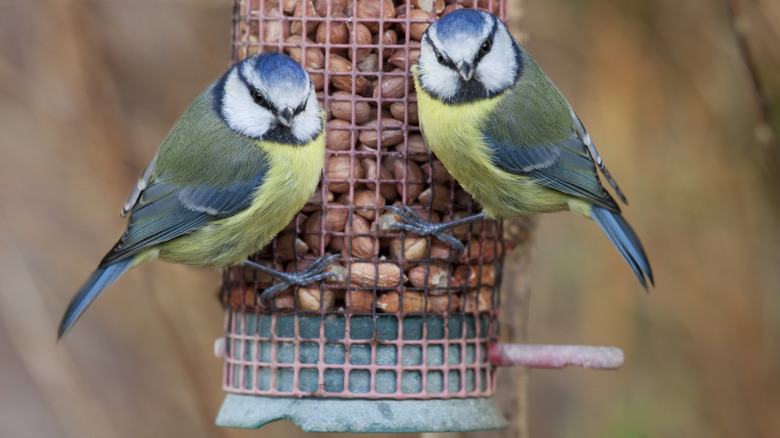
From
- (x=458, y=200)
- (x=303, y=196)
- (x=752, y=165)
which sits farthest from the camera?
(x=752, y=165)

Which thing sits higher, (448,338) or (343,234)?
(343,234)

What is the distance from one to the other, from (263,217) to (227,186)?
0.16 metres

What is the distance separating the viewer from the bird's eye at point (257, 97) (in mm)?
2893

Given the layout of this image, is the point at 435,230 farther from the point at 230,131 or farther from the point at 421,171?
the point at 230,131

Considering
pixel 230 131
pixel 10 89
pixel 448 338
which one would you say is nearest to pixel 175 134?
pixel 230 131

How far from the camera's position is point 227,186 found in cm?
299

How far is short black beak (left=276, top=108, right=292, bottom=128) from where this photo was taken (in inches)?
112

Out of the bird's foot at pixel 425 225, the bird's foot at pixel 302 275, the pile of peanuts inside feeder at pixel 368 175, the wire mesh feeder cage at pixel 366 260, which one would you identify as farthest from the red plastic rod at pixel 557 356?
the bird's foot at pixel 302 275

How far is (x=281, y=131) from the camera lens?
9.73 feet

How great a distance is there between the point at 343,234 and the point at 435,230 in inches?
11.9

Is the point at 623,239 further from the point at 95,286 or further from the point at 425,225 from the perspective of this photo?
the point at 95,286

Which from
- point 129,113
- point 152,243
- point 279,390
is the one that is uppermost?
point 129,113

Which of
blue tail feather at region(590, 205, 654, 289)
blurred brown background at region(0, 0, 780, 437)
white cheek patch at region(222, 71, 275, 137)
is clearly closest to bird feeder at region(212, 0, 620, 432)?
white cheek patch at region(222, 71, 275, 137)

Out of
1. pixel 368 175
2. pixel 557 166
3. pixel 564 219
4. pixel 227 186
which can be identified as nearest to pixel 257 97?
pixel 227 186
